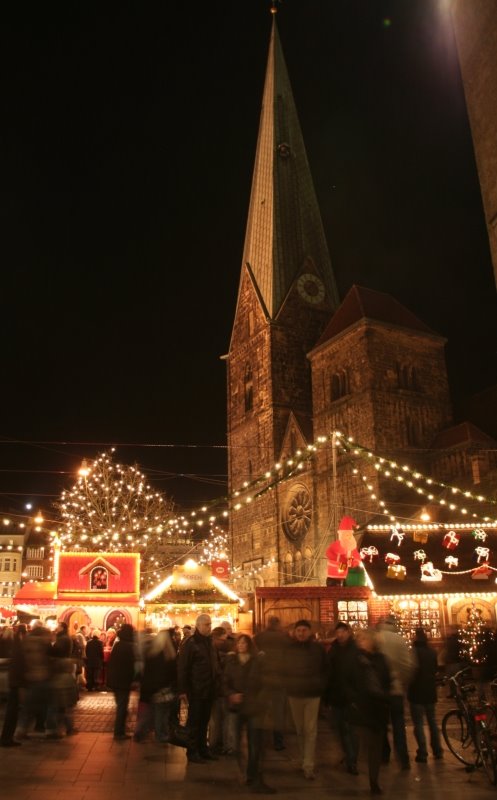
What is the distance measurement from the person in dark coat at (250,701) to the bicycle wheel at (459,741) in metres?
2.45

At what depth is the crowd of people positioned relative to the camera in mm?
7469

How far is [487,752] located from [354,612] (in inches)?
496

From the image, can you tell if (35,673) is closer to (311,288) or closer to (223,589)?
(223,589)

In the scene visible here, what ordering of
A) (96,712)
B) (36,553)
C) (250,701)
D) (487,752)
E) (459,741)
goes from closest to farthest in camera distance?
(250,701) < (487,752) < (459,741) < (96,712) < (36,553)

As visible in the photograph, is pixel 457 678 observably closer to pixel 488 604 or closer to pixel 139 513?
pixel 488 604

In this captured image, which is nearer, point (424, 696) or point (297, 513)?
point (424, 696)

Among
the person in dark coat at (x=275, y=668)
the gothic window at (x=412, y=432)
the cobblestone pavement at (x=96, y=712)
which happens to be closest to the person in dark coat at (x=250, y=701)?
the person in dark coat at (x=275, y=668)

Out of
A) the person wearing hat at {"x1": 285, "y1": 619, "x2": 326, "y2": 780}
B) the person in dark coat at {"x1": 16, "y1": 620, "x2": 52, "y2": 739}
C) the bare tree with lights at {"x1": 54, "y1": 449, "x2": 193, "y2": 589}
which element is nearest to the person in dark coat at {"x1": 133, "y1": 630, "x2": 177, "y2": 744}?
the person in dark coat at {"x1": 16, "y1": 620, "x2": 52, "y2": 739}

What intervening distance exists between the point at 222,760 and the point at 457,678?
3051 mm

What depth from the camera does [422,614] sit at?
21.2 meters

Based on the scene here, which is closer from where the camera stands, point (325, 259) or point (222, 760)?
point (222, 760)

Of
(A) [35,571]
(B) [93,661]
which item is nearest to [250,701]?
(B) [93,661]

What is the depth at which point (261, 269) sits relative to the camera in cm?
5300

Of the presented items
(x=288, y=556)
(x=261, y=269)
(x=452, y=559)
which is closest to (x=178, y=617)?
(x=452, y=559)
